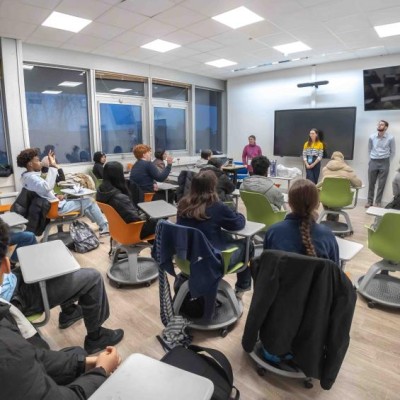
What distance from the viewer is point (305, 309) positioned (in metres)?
1.48

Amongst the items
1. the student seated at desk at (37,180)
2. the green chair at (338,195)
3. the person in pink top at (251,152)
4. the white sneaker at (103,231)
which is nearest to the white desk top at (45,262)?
the student seated at desk at (37,180)

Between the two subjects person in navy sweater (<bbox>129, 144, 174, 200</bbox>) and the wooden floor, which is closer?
the wooden floor

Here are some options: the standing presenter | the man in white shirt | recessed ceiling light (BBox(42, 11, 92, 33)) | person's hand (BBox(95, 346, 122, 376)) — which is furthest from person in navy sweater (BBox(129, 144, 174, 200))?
the man in white shirt

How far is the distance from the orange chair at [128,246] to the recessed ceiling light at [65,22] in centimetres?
271

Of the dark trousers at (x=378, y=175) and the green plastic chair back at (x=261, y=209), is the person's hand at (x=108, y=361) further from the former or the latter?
the dark trousers at (x=378, y=175)

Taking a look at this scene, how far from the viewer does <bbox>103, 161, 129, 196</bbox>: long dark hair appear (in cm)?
270

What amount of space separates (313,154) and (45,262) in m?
5.91

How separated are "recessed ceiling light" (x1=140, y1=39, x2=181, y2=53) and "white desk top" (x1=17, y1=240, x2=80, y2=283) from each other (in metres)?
4.19

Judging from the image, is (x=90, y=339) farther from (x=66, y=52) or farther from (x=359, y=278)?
Result: (x=66, y=52)

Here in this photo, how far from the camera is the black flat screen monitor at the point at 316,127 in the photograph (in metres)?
6.23

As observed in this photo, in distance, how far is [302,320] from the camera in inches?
58.9

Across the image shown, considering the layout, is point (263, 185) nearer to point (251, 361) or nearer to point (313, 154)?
point (251, 361)

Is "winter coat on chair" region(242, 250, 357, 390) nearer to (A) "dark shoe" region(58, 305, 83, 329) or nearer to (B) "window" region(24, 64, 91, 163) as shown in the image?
(A) "dark shoe" region(58, 305, 83, 329)

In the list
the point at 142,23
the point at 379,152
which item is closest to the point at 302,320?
the point at 142,23
